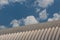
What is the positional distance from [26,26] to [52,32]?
5.53 metres

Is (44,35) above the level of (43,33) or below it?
A: below

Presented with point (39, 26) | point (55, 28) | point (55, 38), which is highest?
point (39, 26)

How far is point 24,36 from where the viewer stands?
17766mm

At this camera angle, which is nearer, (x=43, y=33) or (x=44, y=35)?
(x=44, y=35)

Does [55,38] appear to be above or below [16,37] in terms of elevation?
below

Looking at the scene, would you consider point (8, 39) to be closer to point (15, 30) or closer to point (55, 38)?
point (15, 30)

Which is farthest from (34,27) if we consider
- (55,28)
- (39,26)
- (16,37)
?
(55,28)

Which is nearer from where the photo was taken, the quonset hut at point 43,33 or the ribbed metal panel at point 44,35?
the ribbed metal panel at point 44,35

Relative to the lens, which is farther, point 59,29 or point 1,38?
point 1,38

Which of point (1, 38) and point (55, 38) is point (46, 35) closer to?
point (55, 38)

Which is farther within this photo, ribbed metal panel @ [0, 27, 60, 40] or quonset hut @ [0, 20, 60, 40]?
quonset hut @ [0, 20, 60, 40]

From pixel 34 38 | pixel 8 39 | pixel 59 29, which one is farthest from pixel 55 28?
pixel 8 39

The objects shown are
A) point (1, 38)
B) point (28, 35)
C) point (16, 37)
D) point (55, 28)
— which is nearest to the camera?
point (55, 28)

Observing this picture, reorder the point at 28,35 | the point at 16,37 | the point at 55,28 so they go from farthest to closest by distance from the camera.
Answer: the point at 16,37, the point at 28,35, the point at 55,28
